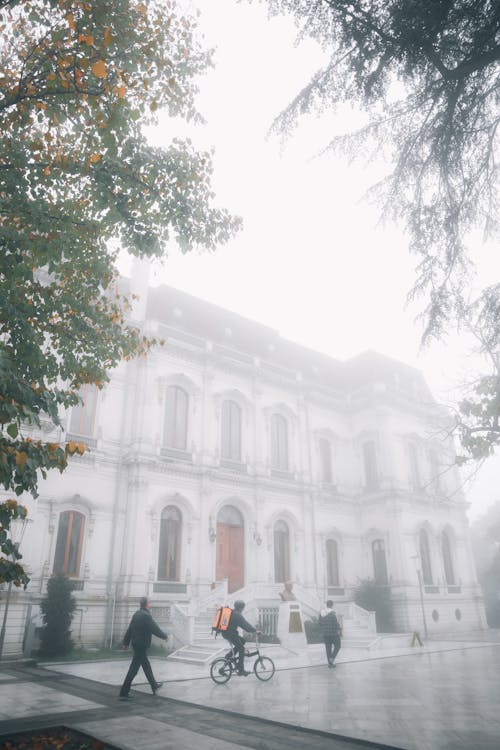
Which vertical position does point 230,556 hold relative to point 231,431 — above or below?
below

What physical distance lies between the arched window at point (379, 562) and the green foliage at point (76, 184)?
23.0 m

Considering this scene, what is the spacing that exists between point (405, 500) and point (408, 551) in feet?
8.66

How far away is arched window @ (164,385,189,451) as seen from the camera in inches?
931

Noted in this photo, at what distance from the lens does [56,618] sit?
16.3m

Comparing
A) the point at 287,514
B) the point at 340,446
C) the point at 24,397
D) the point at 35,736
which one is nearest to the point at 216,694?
the point at 35,736

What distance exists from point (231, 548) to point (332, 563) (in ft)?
23.5

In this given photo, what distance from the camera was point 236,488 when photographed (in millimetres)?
24656

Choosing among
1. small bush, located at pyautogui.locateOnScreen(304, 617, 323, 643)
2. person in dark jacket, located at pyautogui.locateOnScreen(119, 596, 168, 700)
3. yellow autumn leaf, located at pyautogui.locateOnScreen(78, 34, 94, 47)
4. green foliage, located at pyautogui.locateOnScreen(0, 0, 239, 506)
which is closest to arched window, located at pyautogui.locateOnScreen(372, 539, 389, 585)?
small bush, located at pyautogui.locateOnScreen(304, 617, 323, 643)

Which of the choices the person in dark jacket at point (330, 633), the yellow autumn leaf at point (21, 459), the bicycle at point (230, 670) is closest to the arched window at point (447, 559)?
the person in dark jacket at point (330, 633)

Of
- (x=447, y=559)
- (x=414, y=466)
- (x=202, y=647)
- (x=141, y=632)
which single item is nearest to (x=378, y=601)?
(x=447, y=559)

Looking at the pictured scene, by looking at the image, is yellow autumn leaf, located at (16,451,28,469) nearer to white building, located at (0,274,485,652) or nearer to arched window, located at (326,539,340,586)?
white building, located at (0,274,485,652)

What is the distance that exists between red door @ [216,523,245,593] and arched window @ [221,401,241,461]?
3.36m

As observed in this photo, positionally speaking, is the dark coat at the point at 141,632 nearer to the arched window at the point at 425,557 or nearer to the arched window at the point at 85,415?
the arched window at the point at 85,415

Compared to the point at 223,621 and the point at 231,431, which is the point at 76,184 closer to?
the point at 223,621
